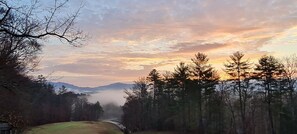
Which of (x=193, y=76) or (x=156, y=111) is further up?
(x=193, y=76)

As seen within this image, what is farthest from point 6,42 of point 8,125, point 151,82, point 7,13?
point 151,82

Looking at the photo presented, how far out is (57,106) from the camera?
361ft

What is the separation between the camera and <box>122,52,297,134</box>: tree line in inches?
1863

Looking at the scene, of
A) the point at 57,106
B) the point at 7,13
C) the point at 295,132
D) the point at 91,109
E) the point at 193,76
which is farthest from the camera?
the point at 91,109

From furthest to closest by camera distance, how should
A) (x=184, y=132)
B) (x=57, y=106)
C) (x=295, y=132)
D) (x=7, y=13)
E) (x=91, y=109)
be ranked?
1. (x=91, y=109)
2. (x=57, y=106)
3. (x=184, y=132)
4. (x=295, y=132)
5. (x=7, y=13)

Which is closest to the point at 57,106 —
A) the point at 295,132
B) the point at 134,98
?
the point at 134,98

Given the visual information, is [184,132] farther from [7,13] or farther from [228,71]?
[7,13]

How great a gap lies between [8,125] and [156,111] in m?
51.5

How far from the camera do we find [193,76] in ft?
191

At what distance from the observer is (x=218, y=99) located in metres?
57.1

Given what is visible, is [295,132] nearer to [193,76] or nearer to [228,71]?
[228,71]

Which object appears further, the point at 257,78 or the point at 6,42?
the point at 257,78

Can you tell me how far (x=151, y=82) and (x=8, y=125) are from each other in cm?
5129

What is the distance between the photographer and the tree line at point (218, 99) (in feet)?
155
